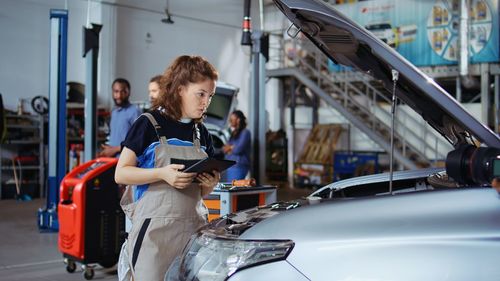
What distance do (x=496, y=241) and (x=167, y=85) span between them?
1373 mm

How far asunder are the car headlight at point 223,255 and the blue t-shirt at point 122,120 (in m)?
4.03

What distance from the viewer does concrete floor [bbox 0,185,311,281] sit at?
5172mm

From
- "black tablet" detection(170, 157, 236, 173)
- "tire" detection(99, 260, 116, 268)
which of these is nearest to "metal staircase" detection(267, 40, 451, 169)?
"tire" detection(99, 260, 116, 268)

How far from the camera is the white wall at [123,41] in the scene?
1212 cm

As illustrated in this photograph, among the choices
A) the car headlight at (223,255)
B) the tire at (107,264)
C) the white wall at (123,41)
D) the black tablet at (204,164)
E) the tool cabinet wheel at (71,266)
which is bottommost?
the tool cabinet wheel at (71,266)

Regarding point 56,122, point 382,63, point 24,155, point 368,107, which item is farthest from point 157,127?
point 368,107

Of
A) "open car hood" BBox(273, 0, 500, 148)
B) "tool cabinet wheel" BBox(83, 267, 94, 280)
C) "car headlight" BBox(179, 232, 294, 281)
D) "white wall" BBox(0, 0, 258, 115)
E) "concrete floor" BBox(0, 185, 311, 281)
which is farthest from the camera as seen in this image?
"white wall" BBox(0, 0, 258, 115)

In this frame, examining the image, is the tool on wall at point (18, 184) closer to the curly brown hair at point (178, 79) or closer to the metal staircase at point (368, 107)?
the metal staircase at point (368, 107)

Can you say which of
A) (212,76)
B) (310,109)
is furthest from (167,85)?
(310,109)

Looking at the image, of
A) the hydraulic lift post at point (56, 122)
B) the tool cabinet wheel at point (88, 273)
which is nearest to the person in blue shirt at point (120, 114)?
the tool cabinet wheel at point (88, 273)

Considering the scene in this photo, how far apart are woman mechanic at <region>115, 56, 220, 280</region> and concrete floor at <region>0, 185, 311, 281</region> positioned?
9.92 feet

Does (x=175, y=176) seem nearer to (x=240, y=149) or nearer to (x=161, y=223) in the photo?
(x=161, y=223)

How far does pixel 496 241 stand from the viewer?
153 centimetres

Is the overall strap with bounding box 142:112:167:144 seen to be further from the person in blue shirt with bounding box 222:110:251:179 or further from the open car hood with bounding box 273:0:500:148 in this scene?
the person in blue shirt with bounding box 222:110:251:179
